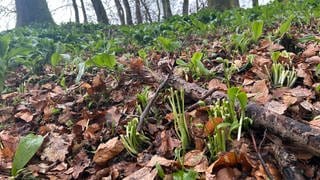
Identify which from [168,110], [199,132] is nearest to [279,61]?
[168,110]

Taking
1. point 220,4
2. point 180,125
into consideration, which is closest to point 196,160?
point 180,125

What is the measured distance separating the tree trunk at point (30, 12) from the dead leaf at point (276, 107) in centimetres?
1031

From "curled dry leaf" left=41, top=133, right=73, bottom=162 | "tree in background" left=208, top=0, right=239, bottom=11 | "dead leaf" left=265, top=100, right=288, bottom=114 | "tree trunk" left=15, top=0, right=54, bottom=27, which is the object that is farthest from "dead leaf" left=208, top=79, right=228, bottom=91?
"tree trunk" left=15, top=0, right=54, bottom=27

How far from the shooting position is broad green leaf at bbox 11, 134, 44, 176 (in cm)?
131

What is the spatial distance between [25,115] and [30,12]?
961cm

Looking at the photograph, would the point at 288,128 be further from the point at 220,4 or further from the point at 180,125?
the point at 220,4

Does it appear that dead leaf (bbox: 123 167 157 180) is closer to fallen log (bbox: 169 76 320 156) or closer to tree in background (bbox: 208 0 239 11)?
fallen log (bbox: 169 76 320 156)

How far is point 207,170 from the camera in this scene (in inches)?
43.1

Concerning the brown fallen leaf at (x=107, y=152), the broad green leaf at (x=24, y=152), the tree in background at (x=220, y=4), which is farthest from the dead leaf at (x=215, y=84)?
the tree in background at (x=220, y=4)

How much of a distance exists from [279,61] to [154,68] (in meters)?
0.88

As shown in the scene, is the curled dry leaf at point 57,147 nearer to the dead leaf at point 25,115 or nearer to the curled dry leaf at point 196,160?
the dead leaf at point 25,115

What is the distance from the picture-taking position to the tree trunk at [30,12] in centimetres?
1071

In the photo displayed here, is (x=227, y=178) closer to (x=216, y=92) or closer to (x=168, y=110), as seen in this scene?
(x=216, y=92)

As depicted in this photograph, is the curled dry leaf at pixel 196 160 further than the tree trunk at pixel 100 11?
No
